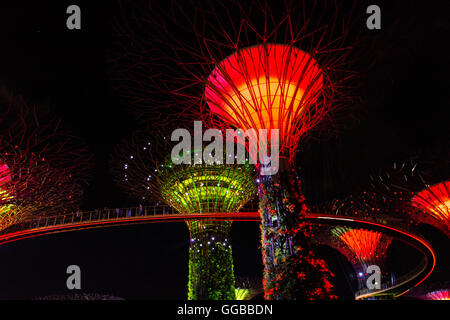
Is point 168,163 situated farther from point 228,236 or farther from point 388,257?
point 388,257

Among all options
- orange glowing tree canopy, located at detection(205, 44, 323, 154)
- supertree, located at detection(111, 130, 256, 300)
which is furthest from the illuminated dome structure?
orange glowing tree canopy, located at detection(205, 44, 323, 154)

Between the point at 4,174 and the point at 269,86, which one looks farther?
the point at 4,174

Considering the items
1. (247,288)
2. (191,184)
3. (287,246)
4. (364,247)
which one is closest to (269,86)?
(287,246)

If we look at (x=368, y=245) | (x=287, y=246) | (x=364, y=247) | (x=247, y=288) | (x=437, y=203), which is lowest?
(x=247, y=288)

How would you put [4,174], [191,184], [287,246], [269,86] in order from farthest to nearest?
[191,184] → [4,174] → [269,86] → [287,246]

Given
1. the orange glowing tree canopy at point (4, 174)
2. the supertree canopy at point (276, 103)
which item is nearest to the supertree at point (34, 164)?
the orange glowing tree canopy at point (4, 174)

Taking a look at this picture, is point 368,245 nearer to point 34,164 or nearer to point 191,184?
point 191,184
